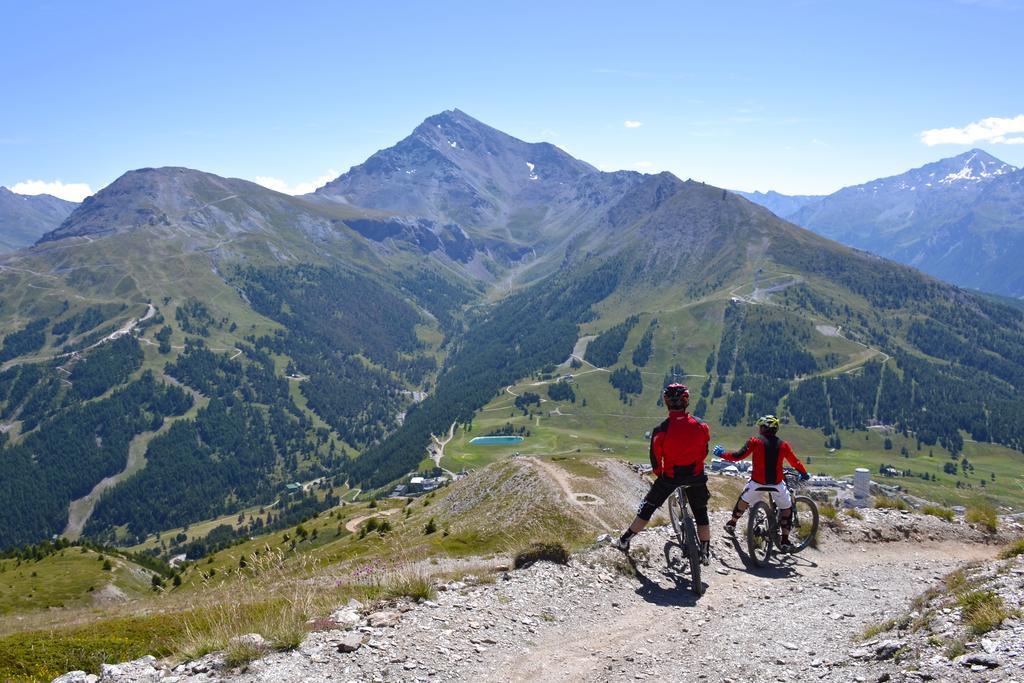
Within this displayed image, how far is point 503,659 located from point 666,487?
21.7ft

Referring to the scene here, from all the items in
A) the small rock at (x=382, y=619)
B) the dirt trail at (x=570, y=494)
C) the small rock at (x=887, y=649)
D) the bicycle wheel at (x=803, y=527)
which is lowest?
the dirt trail at (x=570, y=494)

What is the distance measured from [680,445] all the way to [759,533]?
19.6ft

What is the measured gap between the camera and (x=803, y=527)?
22406mm

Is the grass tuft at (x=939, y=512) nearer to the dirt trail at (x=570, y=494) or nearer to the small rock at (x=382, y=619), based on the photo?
the dirt trail at (x=570, y=494)

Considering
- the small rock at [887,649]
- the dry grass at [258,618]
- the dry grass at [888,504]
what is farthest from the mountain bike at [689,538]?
the dry grass at [888,504]

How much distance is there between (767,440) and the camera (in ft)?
59.7

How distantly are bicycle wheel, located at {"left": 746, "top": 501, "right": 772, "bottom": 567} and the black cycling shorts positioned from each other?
317 centimetres

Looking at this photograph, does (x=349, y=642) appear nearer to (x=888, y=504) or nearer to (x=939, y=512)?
(x=888, y=504)

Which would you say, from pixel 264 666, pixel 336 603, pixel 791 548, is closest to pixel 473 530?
pixel 791 548

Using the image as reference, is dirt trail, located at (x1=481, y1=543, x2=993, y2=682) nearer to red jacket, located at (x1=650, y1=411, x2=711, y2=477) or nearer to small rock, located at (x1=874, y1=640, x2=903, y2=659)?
small rock, located at (x1=874, y1=640, x2=903, y2=659)

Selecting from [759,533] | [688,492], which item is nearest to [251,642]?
[688,492]

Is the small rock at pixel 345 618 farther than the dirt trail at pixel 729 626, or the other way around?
the small rock at pixel 345 618

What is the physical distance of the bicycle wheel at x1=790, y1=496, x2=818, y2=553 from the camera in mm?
19734

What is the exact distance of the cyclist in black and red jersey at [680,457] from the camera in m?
15.8
